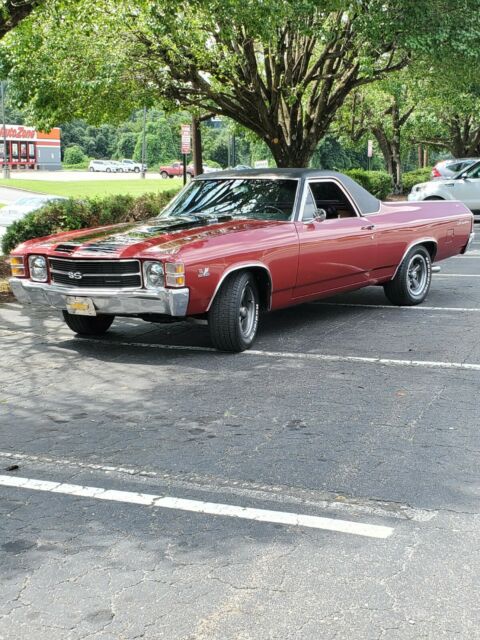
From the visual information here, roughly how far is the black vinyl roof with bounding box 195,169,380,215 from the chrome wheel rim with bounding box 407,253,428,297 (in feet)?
3.09

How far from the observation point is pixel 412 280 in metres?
10.4

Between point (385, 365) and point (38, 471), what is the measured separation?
134 inches

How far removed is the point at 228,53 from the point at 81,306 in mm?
13089

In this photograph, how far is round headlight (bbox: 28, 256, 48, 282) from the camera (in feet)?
26.2

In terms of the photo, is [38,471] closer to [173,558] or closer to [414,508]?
[173,558]

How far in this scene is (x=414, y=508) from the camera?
14.1 feet

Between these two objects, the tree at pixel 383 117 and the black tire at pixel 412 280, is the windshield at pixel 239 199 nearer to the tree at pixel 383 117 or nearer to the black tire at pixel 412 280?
the black tire at pixel 412 280

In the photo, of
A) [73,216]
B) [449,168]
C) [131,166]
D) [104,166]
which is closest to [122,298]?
[73,216]

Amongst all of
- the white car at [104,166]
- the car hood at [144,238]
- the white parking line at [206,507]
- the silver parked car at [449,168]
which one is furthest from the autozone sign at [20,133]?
the white parking line at [206,507]

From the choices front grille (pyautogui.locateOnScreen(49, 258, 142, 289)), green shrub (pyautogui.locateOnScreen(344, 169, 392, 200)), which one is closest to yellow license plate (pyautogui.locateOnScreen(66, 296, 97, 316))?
front grille (pyautogui.locateOnScreen(49, 258, 142, 289))

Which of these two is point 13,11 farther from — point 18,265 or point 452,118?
point 452,118

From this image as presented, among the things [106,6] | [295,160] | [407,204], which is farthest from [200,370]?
[295,160]

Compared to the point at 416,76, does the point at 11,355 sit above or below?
below

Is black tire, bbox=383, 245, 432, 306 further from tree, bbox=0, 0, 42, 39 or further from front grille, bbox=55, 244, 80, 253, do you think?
tree, bbox=0, 0, 42, 39
